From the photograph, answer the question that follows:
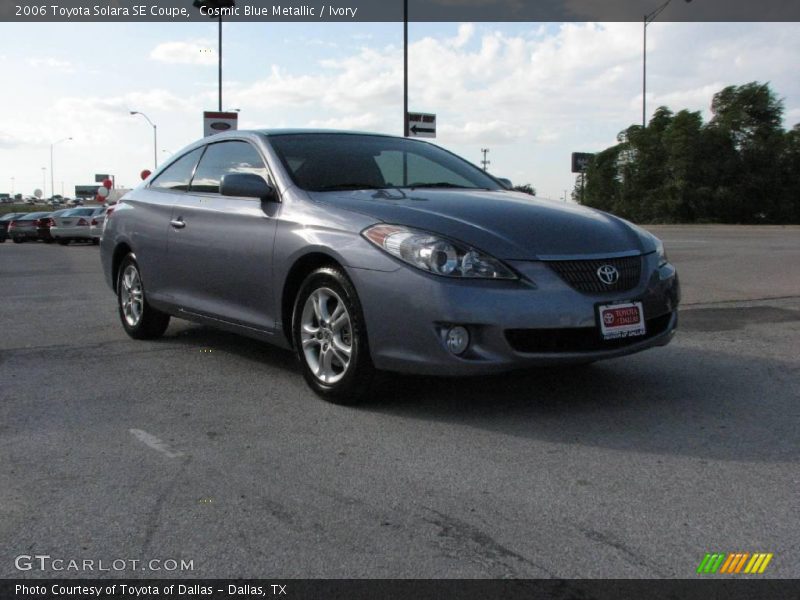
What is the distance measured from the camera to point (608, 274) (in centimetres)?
459

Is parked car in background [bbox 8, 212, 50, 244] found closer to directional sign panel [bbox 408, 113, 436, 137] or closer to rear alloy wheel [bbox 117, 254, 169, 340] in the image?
directional sign panel [bbox 408, 113, 436, 137]

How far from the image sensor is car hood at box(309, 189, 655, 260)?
4.49m

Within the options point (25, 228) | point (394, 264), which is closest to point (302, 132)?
point (394, 264)

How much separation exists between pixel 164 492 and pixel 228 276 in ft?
7.78

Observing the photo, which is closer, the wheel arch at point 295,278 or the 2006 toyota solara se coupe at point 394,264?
the 2006 toyota solara se coupe at point 394,264

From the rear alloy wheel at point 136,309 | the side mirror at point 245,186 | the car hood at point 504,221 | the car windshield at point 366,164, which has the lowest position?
A: the rear alloy wheel at point 136,309

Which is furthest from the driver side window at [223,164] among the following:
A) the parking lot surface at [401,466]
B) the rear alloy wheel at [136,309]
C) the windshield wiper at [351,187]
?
the parking lot surface at [401,466]

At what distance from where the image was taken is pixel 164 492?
3465 mm

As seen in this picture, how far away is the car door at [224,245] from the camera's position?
17.6ft

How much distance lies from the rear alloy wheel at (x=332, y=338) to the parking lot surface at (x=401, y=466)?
0.14 meters

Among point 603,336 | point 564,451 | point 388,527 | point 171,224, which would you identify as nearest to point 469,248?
point 603,336

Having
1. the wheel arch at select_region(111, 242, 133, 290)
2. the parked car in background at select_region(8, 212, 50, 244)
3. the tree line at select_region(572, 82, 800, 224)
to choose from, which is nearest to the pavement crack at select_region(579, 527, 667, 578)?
the wheel arch at select_region(111, 242, 133, 290)

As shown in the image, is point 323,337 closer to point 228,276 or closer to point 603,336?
point 228,276
